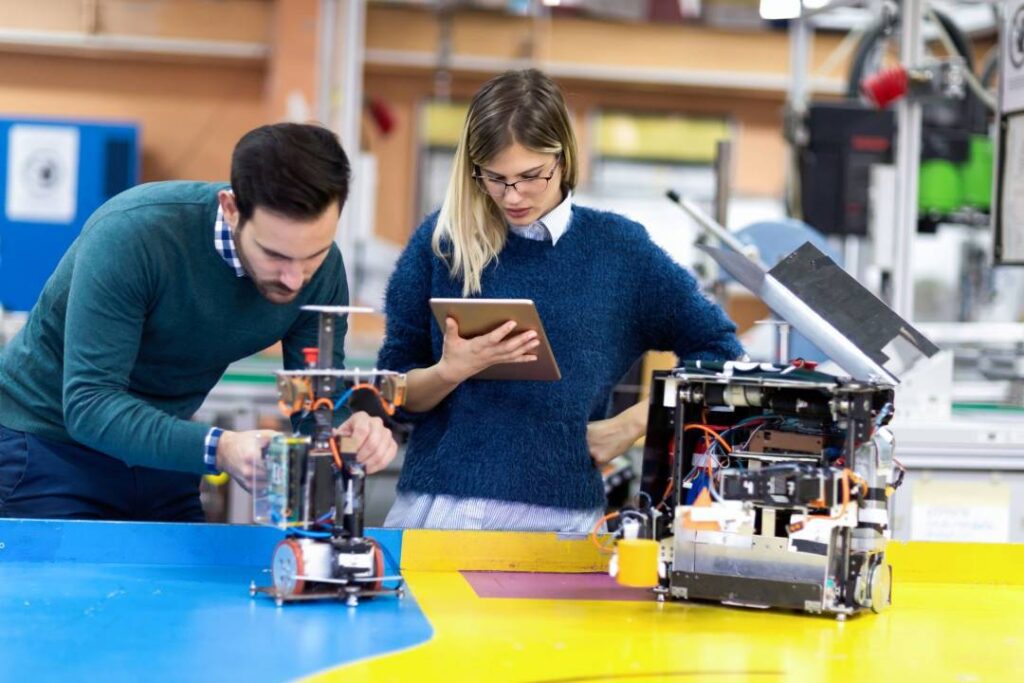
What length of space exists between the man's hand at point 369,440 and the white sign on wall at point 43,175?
7.11 metres

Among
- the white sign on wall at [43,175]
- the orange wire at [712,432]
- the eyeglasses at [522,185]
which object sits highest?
the white sign on wall at [43,175]

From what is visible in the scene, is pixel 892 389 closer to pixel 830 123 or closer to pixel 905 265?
pixel 905 265

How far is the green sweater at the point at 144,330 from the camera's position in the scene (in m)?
1.76

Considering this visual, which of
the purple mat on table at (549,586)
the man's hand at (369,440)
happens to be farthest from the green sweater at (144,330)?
the purple mat on table at (549,586)

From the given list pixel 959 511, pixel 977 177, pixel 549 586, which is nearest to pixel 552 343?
pixel 549 586

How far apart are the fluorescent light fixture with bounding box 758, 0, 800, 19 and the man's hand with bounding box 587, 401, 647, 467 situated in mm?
1378

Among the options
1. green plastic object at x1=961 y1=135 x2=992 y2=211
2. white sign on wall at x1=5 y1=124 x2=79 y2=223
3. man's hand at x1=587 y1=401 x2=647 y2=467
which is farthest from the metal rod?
white sign on wall at x1=5 y1=124 x2=79 y2=223

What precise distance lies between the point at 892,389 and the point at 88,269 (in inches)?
42.9

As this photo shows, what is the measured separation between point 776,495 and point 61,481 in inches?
43.1

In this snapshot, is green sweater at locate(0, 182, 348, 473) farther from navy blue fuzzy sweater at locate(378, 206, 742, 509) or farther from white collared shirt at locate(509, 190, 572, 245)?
white collared shirt at locate(509, 190, 572, 245)

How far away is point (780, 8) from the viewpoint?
3049mm

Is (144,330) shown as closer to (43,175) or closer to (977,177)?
(977,177)

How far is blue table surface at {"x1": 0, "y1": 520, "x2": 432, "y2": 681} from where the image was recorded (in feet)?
4.33

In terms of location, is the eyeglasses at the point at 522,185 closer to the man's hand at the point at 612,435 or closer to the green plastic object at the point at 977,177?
the man's hand at the point at 612,435
